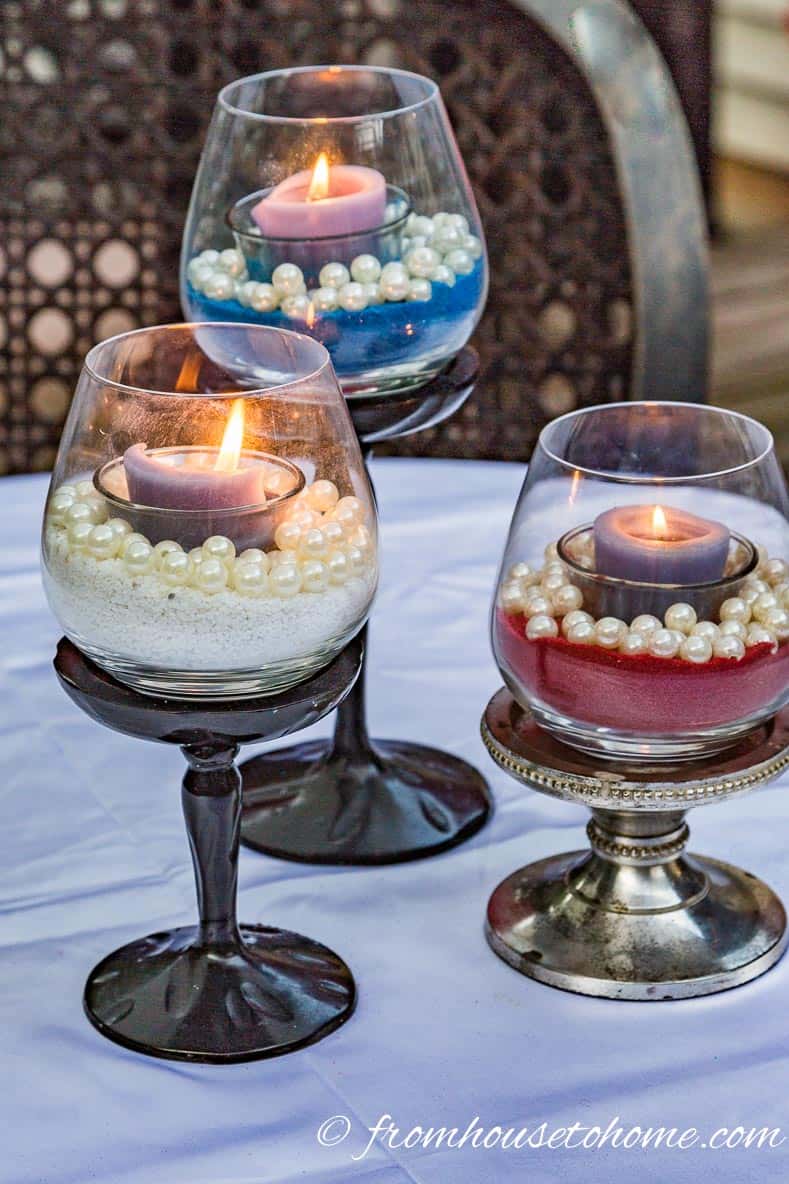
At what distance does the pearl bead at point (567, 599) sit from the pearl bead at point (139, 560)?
0.54ft

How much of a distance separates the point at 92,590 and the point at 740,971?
29cm

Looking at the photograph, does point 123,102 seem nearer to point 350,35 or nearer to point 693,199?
point 350,35

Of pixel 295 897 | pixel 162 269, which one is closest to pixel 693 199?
pixel 162 269

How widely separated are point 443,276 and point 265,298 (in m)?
0.08

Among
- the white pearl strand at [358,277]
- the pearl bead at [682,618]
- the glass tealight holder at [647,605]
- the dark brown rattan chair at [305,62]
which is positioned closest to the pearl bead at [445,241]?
the white pearl strand at [358,277]

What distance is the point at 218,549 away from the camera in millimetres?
558

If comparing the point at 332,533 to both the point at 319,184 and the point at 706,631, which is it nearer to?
the point at 706,631

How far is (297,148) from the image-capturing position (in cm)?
79

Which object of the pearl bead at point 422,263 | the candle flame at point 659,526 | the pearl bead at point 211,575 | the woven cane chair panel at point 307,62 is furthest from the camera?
the woven cane chair panel at point 307,62

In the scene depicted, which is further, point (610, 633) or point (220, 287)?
point (220, 287)

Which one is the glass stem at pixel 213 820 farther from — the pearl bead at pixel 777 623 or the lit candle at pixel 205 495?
the pearl bead at pixel 777 623

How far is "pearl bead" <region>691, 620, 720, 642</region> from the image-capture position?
619mm

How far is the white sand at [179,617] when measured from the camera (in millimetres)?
559

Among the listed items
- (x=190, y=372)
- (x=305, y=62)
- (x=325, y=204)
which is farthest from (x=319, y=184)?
(x=305, y=62)
